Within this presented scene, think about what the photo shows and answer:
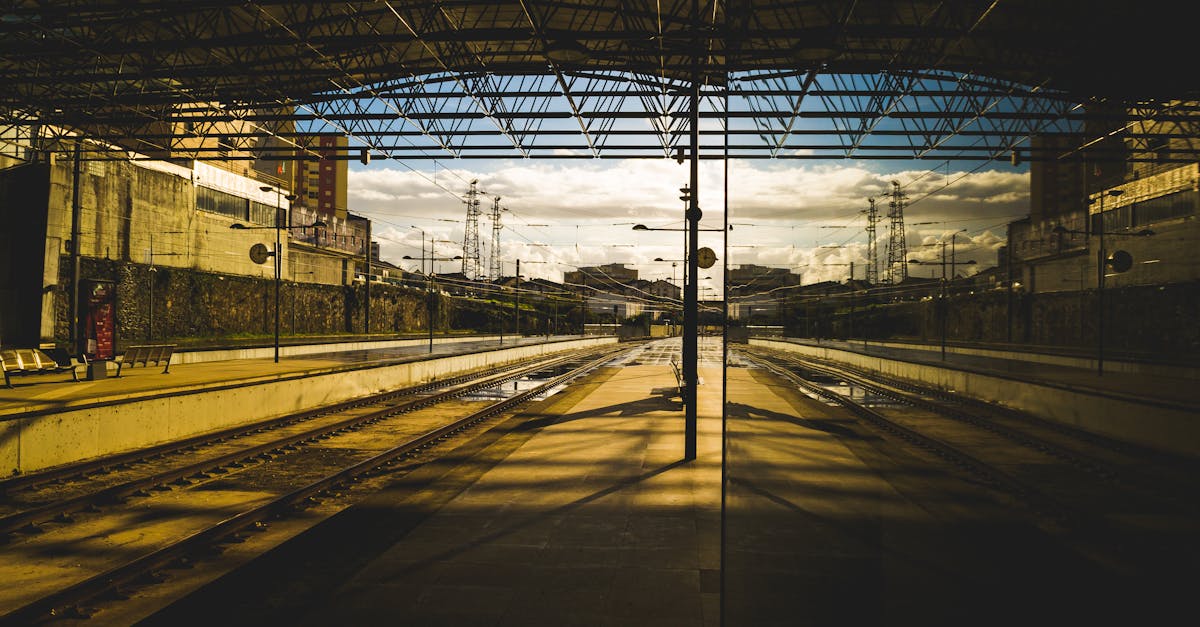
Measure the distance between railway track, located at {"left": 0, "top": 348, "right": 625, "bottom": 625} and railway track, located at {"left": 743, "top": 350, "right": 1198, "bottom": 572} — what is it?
378 inches

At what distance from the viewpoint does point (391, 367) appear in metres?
26.1

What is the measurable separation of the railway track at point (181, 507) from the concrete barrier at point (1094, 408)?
1500 centimetres

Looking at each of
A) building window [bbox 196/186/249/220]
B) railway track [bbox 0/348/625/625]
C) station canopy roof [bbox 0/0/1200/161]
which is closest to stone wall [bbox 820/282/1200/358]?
station canopy roof [bbox 0/0/1200/161]

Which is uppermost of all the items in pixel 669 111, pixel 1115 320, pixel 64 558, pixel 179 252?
pixel 669 111

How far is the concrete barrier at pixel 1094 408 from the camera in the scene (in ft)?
45.6

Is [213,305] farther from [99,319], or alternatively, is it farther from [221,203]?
[99,319]

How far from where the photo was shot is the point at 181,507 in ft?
30.3

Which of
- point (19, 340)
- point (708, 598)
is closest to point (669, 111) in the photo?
point (708, 598)

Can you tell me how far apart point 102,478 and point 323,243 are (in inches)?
2632

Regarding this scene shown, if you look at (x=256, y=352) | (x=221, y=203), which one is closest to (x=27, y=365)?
(x=256, y=352)

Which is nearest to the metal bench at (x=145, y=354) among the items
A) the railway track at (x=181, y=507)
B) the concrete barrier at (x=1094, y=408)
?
the railway track at (x=181, y=507)

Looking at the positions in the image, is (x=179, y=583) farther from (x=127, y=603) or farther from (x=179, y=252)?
(x=179, y=252)

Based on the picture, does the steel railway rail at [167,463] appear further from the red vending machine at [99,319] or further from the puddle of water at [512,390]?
the red vending machine at [99,319]

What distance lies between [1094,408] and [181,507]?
19.3m
